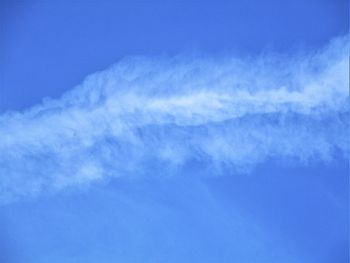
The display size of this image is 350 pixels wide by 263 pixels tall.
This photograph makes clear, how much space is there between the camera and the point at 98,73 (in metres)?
1.44

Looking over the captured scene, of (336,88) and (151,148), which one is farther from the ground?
(336,88)

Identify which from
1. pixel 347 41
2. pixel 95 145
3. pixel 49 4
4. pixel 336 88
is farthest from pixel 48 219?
pixel 347 41

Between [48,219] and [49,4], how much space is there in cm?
75

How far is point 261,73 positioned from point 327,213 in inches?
20.1

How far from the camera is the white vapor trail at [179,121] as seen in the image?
138 cm

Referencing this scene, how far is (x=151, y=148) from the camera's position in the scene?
1.42 meters

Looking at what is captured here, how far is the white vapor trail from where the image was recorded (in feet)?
4.51

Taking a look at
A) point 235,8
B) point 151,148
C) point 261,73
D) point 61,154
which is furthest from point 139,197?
point 235,8

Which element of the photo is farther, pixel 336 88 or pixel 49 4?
pixel 49 4

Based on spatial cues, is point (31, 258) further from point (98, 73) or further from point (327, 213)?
point (327, 213)

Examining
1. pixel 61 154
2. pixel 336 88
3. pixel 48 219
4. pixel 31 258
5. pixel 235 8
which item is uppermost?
pixel 235 8

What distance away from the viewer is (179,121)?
1.40m

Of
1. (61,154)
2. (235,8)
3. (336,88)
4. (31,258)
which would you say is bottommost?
(31,258)

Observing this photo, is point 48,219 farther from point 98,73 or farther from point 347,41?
point 347,41
